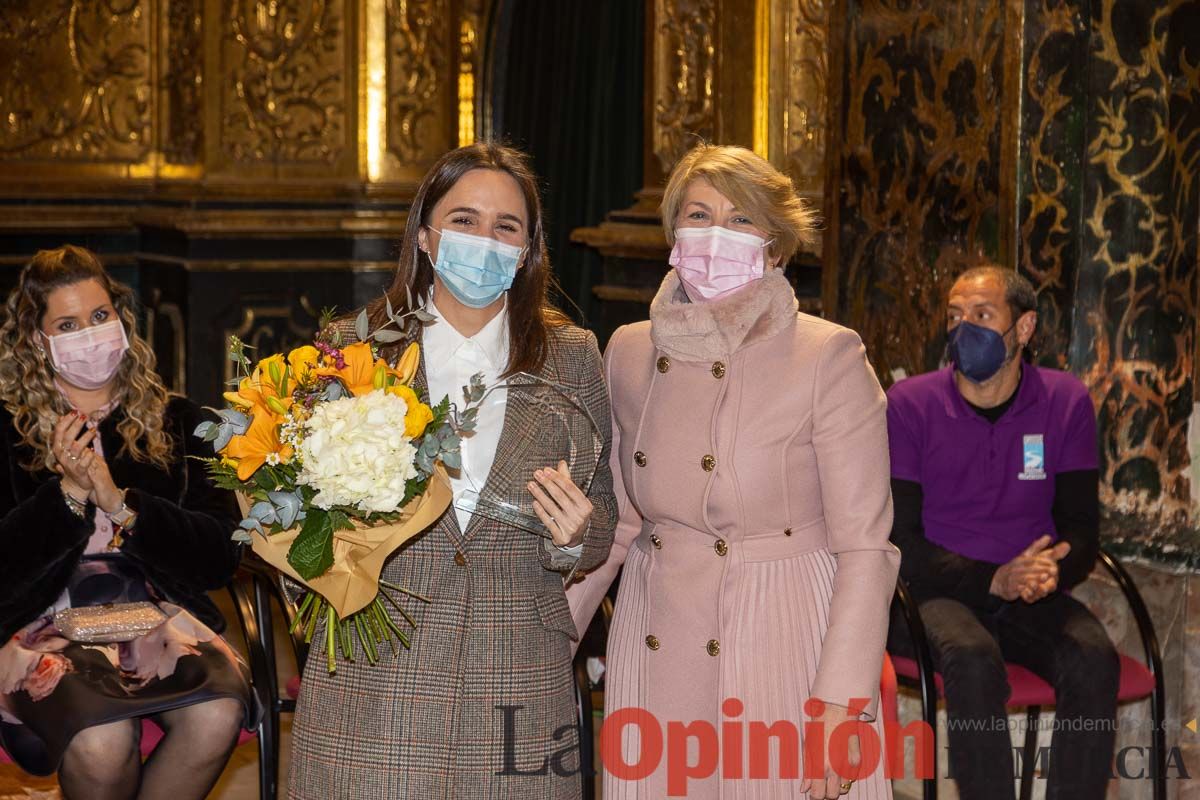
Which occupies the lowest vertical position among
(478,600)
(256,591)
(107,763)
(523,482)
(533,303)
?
(107,763)

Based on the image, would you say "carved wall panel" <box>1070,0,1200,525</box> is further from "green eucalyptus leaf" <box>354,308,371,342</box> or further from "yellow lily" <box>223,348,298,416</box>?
"yellow lily" <box>223,348,298,416</box>

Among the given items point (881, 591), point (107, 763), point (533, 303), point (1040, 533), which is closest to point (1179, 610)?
point (1040, 533)

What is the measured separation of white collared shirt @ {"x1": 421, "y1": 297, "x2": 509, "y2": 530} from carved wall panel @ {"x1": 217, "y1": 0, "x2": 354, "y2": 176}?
582cm

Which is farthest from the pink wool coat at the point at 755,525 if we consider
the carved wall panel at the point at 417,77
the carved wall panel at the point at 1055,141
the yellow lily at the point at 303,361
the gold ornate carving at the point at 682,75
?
the carved wall panel at the point at 417,77

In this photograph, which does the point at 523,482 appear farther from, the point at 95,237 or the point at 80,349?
the point at 95,237

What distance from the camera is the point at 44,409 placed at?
369 cm

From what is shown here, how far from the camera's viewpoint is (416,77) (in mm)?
8484

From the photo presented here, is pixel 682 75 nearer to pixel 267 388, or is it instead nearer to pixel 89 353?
pixel 89 353

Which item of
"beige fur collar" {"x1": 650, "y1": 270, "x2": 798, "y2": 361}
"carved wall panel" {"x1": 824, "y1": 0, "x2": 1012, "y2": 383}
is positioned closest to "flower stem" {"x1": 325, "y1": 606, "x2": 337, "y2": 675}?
"beige fur collar" {"x1": 650, "y1": 270, "x2": 798, "y2": 361}

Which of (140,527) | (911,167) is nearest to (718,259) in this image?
(140,527)

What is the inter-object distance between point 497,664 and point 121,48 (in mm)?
6906

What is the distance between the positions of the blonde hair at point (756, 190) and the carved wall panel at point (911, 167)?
1.76m

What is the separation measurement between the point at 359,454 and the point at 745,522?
75cm

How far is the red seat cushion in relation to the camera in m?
3.84
